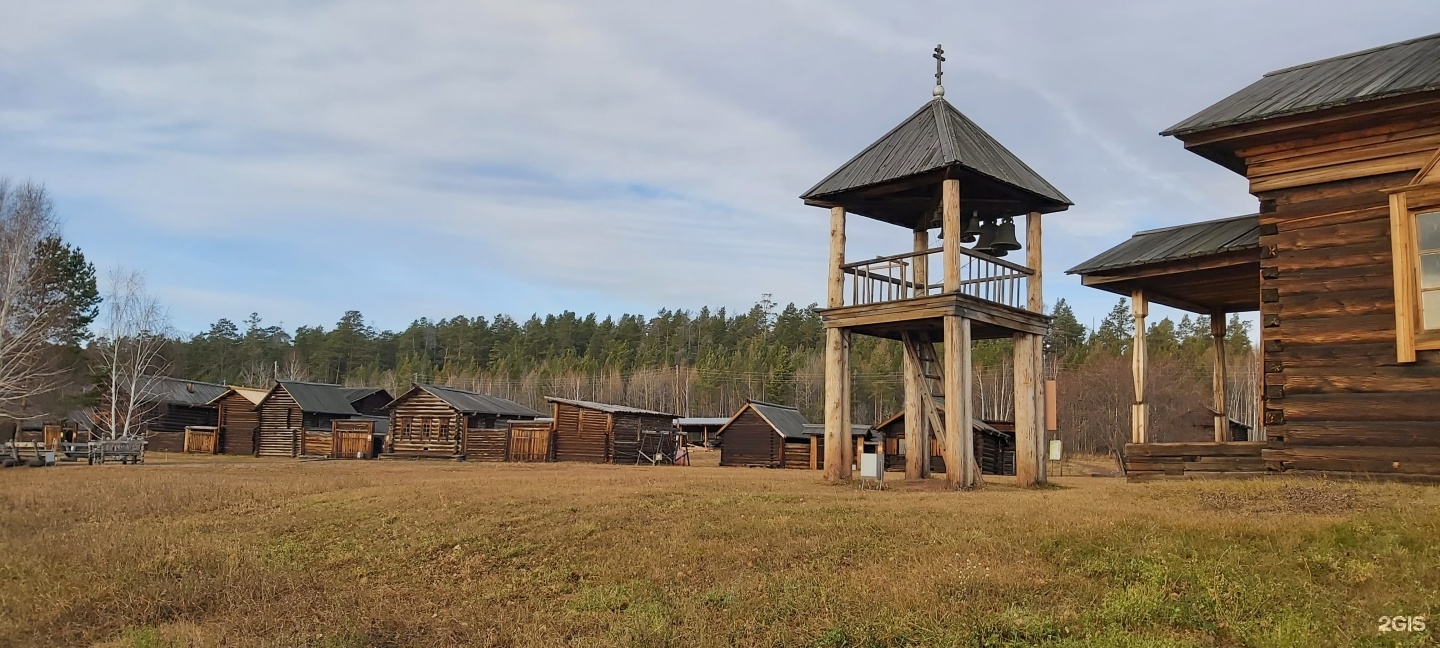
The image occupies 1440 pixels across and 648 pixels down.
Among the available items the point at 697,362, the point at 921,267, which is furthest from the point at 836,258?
the point at 697,362

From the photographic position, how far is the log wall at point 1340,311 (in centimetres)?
1188

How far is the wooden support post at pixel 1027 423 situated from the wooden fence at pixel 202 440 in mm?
54958

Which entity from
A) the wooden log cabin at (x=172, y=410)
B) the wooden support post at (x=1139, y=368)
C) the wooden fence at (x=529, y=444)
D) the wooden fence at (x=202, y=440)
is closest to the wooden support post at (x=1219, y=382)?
the wooden support post at (x=1139, y=368)

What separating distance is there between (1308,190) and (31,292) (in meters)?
43.2

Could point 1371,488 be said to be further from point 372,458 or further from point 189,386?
point 189,386

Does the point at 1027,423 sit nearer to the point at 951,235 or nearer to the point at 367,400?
the point at 951,235

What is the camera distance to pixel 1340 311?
12383mm

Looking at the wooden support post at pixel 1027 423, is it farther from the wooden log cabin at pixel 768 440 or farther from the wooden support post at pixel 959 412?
the wooden log cabin at pixel 768 440

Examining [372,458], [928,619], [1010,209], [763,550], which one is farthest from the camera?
[372,458]

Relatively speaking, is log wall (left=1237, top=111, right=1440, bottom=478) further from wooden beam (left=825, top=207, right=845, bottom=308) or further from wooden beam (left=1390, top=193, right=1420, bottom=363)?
wooden beam (left=825, top=207, right=845, bottom=308)

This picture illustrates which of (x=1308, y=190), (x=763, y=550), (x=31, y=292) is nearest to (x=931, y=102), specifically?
(x=1308, y=190)

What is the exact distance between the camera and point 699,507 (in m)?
14.1

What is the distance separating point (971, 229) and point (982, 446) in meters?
24.9

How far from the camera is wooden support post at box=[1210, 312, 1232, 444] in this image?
1795 cm
